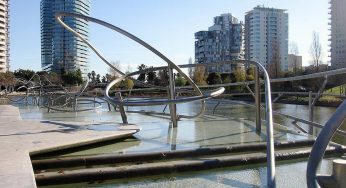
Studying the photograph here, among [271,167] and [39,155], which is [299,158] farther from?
[39,155]

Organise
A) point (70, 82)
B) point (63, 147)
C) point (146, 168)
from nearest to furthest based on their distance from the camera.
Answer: point (146, 168)
point (63, 147)
point (70, 82)

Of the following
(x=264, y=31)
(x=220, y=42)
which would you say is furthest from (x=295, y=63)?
(x=220, y=42)

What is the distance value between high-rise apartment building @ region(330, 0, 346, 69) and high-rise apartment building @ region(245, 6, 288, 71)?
49.8 ft

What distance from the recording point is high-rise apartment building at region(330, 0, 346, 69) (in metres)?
93.0

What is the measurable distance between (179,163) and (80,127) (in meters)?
2.82

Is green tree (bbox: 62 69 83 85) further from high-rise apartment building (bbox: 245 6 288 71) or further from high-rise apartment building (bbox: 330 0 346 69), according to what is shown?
high-rise apartment building (bbox: 330 0 346 69)

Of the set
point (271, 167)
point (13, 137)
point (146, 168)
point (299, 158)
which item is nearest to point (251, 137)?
point (299, 158)

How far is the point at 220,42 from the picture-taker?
11762cm

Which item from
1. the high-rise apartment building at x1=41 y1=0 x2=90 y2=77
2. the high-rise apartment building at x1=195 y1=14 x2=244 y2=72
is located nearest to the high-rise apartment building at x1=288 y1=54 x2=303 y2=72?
the high-rise apartment building at x1=41 y1=0 x2=90 y2=77

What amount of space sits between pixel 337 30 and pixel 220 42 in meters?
31.8

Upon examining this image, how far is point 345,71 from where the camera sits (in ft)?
14.5

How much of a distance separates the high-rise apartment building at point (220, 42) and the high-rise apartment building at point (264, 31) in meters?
2.48

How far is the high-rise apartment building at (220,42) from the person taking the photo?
11719 cm

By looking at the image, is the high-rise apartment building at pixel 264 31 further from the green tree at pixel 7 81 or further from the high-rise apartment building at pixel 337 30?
the green tree at pixel 7 81
